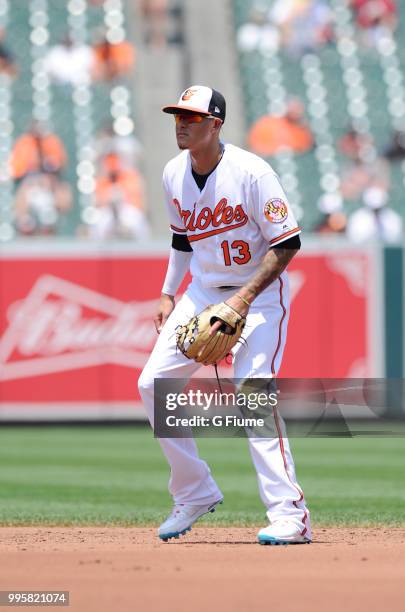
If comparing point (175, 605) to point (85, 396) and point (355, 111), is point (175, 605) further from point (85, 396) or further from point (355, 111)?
point (355, 111)

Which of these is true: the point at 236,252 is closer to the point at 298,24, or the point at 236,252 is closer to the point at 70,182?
the point at 70,182

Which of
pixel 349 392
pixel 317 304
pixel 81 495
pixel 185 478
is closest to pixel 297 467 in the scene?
pixel 349 392

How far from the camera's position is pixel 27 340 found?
44.4 ft

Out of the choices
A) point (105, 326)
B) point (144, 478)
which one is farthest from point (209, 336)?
point (105, 326)

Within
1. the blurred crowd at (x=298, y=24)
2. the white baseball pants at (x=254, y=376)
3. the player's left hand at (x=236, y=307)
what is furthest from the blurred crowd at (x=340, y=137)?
the player's left hand at (x=236, y=307)

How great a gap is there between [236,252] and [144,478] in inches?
175

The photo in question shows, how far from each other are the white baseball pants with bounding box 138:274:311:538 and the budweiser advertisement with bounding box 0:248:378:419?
302 inches

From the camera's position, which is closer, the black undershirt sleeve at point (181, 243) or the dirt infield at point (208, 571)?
the dirt infield at point (208, 571)

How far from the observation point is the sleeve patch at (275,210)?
545 centimetres

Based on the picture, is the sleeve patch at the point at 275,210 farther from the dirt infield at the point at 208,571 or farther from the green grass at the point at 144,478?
the green grass at the point at 144,478

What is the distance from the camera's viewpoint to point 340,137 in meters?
18.2

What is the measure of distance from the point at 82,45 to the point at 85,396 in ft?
22.9

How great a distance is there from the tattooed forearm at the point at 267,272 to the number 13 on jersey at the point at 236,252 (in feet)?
0.51

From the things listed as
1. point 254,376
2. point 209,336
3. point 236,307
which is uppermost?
point 236,307
